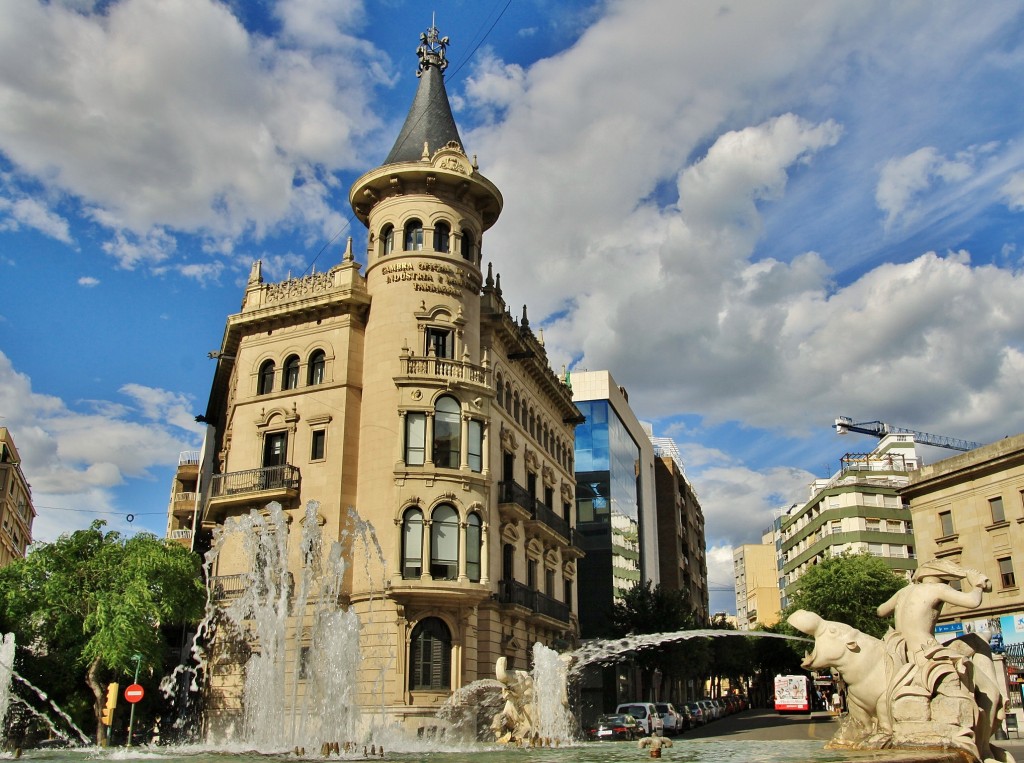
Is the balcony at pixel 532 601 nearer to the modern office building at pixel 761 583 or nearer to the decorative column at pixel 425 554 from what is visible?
the decorative column at pixel 425 554

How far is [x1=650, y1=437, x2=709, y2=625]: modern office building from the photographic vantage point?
9025 cm

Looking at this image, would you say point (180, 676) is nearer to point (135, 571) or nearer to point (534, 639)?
point (135, 571)

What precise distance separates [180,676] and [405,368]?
14.9 meters

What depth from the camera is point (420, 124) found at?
1560 inches

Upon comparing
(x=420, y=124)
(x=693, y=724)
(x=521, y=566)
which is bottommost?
(x=693, y=724)

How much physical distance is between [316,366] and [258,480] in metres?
4.89

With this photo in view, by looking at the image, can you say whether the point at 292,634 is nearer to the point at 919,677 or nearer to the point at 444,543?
the point at 444,543

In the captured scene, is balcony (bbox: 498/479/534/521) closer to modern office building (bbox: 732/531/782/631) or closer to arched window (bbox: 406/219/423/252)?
arched window (bbox: 406/219/423/252)

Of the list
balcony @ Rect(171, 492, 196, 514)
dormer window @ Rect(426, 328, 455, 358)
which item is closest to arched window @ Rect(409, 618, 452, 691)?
dormer window @ Rect(426, 328, 455, 358)

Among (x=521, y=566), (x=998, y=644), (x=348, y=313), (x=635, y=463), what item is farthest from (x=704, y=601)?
(x=348, y=313)

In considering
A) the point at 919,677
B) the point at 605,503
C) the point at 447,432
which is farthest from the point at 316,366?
the point at 605,503

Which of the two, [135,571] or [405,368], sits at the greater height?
[405,368]

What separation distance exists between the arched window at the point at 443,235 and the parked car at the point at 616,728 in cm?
1844

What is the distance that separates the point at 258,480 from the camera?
34.8m
